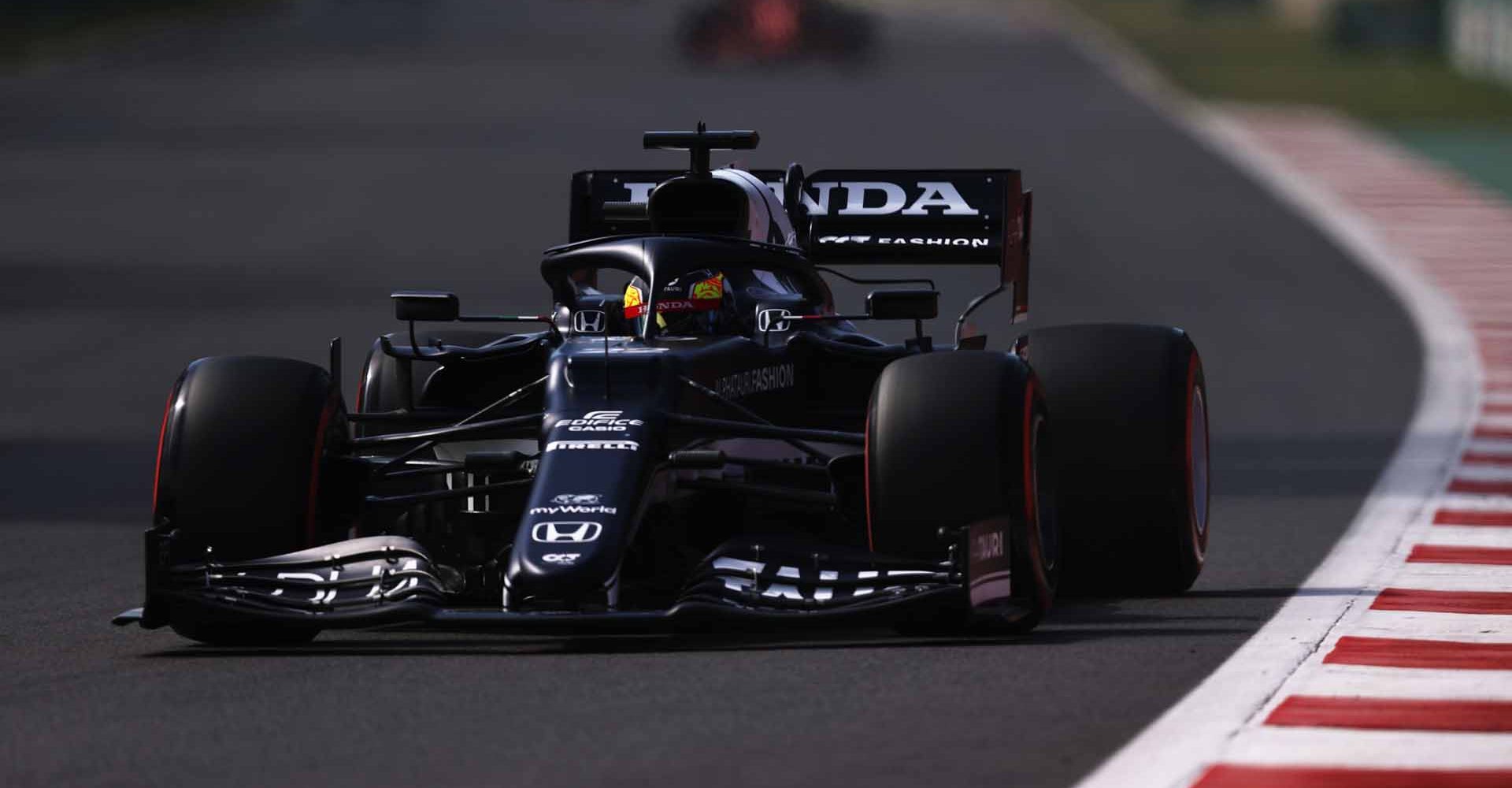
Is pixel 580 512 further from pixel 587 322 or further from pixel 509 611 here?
pixel 587 322

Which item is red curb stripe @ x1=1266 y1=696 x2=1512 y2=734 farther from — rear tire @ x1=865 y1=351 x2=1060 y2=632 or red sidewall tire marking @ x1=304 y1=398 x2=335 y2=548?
red sidewall tire marking @ x1=304 y1=398 x2=335 y2=548

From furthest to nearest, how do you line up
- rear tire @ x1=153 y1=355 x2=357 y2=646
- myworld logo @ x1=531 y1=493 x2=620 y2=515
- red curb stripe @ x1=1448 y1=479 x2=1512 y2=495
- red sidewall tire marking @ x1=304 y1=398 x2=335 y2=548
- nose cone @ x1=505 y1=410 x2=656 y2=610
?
1. red curb stripe @ x1=1448 y1=479 x2=1512 y2=495
2. red sidewall tire marking @ x1=304 y1=398 x2=335 y2=548
3. rear tire @ x1=153 y1=355 x2=357 y2=646
4. myworld logo @ x1=531 y1=493 x2=620 y2=515
5. nose cone @ x1=505 y1=410 x2=656 y2=610

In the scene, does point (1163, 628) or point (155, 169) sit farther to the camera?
point (155, 169)

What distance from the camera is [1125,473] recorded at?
10039 mm

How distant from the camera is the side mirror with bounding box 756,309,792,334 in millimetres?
10250

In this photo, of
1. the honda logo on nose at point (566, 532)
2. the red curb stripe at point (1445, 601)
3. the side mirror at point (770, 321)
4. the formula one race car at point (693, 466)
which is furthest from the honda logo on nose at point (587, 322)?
the red curb stripe at point (1445, 601)

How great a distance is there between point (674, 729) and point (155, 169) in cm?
3053

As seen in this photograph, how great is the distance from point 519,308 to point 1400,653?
50.3 feet

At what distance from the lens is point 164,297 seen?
79.7ft

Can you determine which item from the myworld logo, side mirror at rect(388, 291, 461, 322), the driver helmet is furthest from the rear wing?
the myworld logo

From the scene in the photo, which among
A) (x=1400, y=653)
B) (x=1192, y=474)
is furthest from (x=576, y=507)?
(x=1192, y=474)

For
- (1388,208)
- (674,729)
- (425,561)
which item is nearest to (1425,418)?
(425,561)

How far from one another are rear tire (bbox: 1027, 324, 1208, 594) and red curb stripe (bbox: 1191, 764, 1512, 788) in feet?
10.8

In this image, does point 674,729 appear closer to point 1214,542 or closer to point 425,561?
point 425,561
